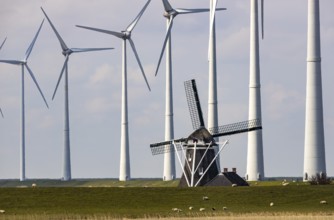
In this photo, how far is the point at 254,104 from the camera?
155 m

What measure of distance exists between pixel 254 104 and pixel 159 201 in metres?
34.1

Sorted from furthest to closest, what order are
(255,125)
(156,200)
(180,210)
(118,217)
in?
(255,125), (156,200), (180,210), (118,217)

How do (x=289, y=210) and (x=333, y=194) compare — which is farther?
(x=333, y=194)

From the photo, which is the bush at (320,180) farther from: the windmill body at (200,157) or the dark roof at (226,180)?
the windmill body at (200,157)

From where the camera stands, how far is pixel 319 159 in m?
142

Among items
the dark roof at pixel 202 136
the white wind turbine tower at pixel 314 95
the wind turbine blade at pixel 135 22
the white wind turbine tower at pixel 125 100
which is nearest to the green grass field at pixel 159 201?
the white wind turbine tower at pixel 314 95

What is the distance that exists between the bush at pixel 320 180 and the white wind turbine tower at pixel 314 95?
1.54 meters

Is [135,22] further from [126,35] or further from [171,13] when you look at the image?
[171,13]

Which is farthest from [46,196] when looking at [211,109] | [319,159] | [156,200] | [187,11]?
[187,11]

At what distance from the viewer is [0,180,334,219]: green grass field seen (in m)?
113

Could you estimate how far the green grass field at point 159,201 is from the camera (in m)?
113

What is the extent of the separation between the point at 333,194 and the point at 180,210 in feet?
59.7

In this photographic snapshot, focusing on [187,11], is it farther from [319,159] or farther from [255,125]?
[319,159]

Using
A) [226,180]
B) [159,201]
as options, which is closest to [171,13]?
[226,180]
